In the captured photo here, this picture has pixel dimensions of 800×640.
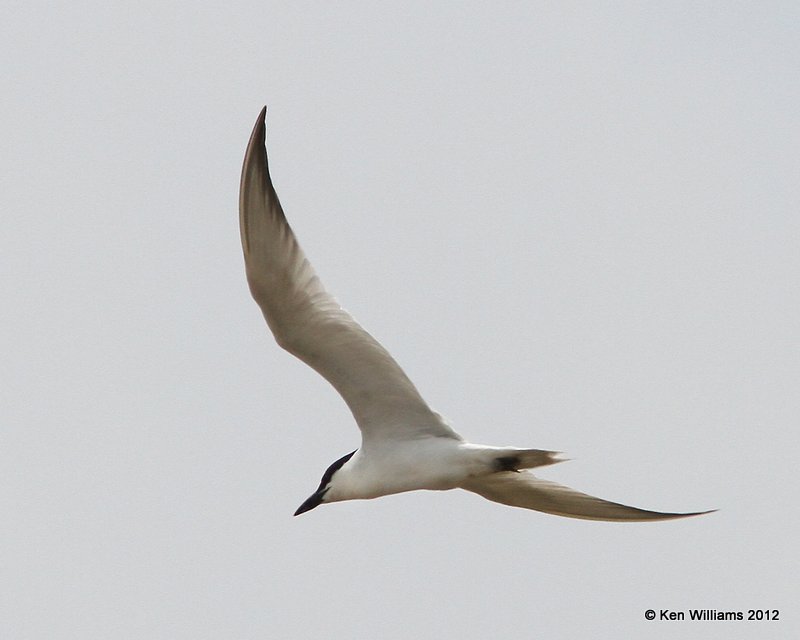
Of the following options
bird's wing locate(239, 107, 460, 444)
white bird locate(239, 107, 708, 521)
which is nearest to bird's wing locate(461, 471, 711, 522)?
white bird locate(239, 107, 708, 521)

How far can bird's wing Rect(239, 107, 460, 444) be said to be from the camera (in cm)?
1016

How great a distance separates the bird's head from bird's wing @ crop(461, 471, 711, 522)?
3.02ft

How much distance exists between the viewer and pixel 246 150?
32.9 feet

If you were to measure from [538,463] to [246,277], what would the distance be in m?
2.32

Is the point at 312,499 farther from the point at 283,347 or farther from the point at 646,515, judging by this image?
the point at 646,515

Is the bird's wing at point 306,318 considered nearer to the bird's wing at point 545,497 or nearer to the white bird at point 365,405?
the white bird at point 365,405

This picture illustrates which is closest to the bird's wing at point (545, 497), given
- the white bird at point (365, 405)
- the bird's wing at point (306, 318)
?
the white bird at point (365, 405)

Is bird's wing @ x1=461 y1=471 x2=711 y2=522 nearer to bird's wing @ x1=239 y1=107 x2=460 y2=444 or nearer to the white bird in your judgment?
the white bird

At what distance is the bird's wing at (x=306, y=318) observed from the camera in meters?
10.2

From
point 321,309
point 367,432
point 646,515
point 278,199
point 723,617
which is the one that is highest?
point 278,199

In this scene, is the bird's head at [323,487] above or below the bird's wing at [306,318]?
below

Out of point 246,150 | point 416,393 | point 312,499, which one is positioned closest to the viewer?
point 246,150

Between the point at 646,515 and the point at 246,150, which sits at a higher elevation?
the point at 246,150

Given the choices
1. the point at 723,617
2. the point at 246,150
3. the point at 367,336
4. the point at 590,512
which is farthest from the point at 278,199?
the point at 723,617
